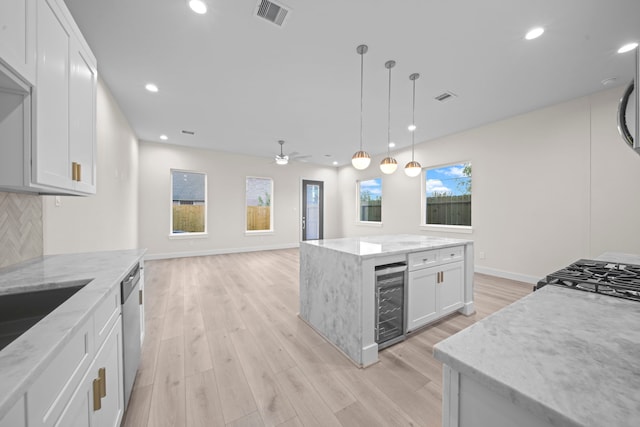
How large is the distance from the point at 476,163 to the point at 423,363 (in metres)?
4.10

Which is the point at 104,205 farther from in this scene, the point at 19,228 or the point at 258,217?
the point at 258,217

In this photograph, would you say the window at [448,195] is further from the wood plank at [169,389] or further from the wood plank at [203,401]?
the wood plank at [169,389]

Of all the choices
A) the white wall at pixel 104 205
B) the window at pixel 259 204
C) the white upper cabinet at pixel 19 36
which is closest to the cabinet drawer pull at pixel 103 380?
the white upper cabinet at pixel 19 36

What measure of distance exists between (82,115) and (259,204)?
214 inches

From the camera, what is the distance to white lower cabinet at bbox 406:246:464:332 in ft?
7.19

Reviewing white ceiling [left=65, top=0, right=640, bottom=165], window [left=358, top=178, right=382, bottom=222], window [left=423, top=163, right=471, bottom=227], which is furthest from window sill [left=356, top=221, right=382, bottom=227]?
white ceiling [left=65, top=0, right=640, bottom=165]

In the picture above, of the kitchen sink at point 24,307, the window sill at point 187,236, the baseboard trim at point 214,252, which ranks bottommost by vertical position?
the baseboard trim at point 214,252

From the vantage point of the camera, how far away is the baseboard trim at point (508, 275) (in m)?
3.83

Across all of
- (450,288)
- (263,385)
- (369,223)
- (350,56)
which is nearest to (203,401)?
(263,385)

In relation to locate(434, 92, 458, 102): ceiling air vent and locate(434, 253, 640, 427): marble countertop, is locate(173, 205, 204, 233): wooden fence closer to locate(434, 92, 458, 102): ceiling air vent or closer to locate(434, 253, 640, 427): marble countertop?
locate(434, 92, 458, 102): ceiling air vent

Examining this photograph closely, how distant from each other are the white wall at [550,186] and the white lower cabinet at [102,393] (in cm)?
502

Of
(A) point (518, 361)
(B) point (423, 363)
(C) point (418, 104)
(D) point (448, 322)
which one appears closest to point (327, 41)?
(C) point (418, 104)

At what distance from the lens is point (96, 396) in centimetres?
93

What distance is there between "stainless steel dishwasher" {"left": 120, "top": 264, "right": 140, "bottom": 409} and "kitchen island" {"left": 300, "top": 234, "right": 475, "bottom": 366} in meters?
1.43
